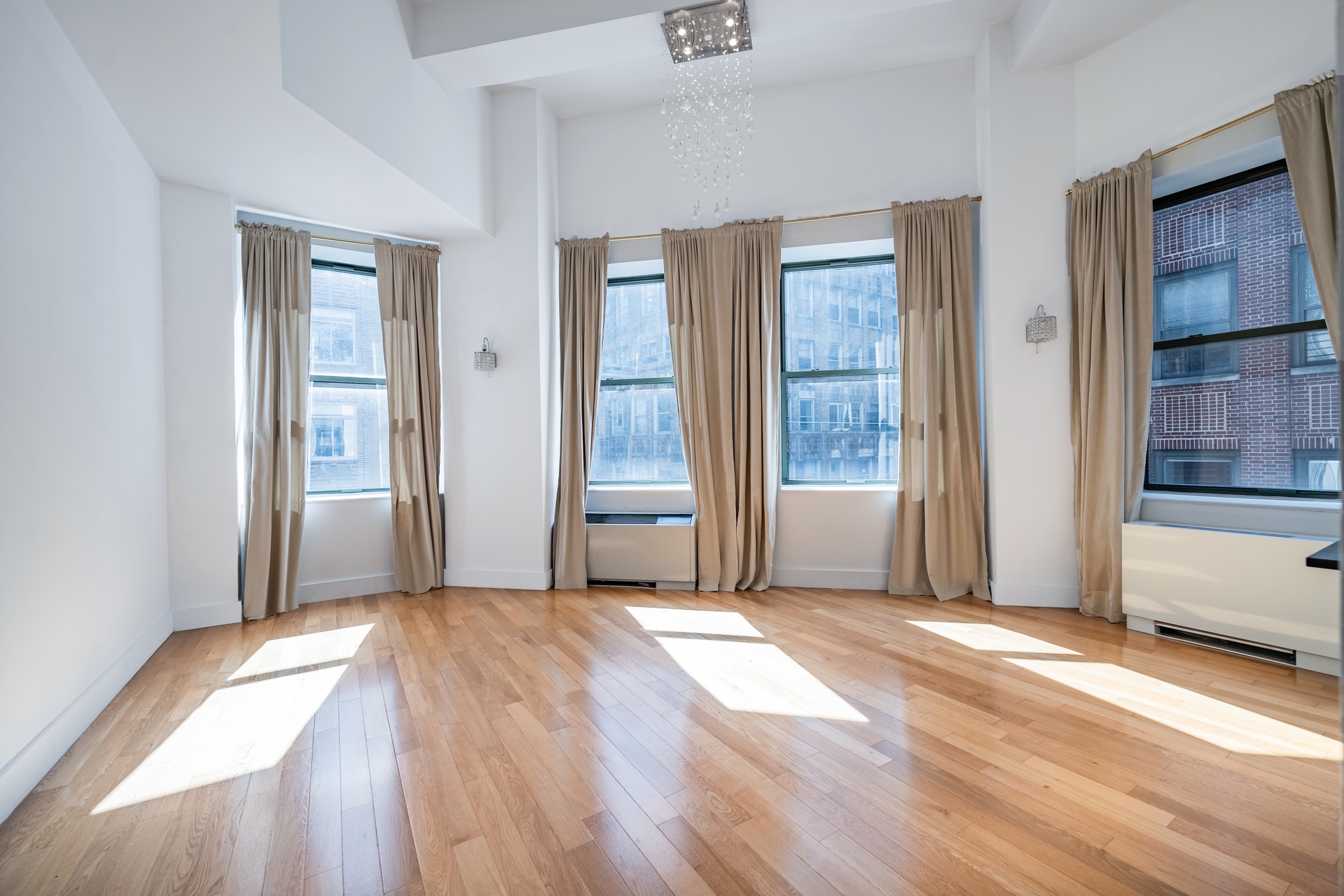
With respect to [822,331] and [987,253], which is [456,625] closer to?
[822,331]

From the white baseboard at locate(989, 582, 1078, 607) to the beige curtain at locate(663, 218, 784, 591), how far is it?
5.06 ft

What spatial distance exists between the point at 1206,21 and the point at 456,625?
209 inches

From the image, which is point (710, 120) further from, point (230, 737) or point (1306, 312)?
point (230, 737)

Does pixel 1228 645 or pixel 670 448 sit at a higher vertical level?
pixel 670 448

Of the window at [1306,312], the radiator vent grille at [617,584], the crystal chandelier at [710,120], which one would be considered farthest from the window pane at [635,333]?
the window at [1306,312]

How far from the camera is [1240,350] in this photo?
10.9 feet

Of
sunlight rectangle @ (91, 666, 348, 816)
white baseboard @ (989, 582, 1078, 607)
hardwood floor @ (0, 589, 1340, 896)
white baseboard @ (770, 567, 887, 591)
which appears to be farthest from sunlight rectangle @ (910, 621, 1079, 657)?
sunlight rectangle @ (91, 666, 348, 816)

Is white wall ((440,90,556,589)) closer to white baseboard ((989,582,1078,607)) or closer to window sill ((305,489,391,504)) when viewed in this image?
window sill ((305,489,391,504))

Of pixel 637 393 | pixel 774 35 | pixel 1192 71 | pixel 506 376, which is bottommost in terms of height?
pixel 637 393

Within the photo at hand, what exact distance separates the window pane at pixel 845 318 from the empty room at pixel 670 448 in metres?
0.03

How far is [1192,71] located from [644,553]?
171 inches

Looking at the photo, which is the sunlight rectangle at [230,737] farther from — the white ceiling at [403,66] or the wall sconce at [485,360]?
the white ceiling at [403,66]

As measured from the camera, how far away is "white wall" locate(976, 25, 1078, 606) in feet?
12.6

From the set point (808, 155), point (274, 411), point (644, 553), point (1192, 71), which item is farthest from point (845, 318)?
point (274, 411)
